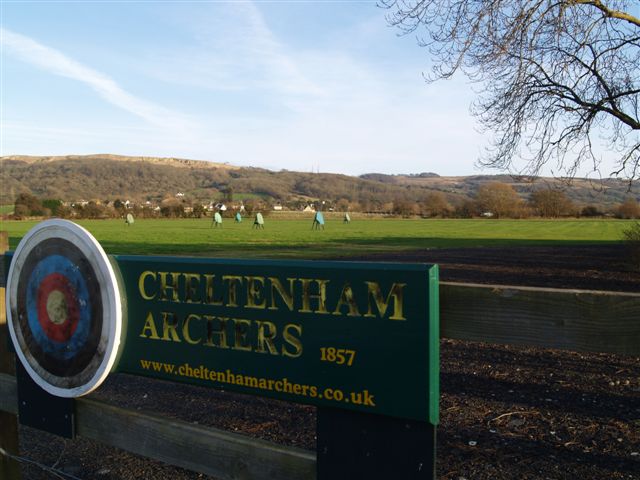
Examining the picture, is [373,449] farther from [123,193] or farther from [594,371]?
[123,193]

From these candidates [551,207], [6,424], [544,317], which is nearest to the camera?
[544,317]

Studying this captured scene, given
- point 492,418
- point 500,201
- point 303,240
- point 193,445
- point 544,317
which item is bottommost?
point 303,240

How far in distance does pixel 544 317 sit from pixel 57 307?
2127 mm

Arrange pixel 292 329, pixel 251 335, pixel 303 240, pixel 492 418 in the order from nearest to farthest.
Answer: pixel 292 329
pixel 251 335
pixel 492 418
pixel 303 240

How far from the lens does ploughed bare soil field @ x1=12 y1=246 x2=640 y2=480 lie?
3.95 meters

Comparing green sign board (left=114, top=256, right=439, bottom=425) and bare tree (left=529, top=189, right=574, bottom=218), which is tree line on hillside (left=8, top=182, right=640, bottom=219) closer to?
bare tree (left=529, top=189, right=574, bottom=218)

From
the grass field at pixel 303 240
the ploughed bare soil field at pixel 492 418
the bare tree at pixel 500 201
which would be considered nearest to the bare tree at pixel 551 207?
the bare tree at pixel 500 201

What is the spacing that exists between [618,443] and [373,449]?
3.19 meters

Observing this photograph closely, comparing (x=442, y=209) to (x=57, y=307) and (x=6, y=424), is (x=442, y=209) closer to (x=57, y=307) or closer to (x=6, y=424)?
(x=6, y=424)

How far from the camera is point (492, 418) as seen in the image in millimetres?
4852

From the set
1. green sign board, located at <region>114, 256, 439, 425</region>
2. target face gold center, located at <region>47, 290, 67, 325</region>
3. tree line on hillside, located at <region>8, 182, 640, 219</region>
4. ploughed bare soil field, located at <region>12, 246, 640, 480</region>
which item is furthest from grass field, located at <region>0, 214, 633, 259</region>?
tree line on hillside, located at <region>8, 182, 640, 219</region>

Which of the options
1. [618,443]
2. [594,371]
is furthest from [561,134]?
[618,443]

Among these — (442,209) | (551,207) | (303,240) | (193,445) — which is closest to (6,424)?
(193,445)

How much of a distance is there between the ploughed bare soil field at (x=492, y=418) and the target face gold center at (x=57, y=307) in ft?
5.55
